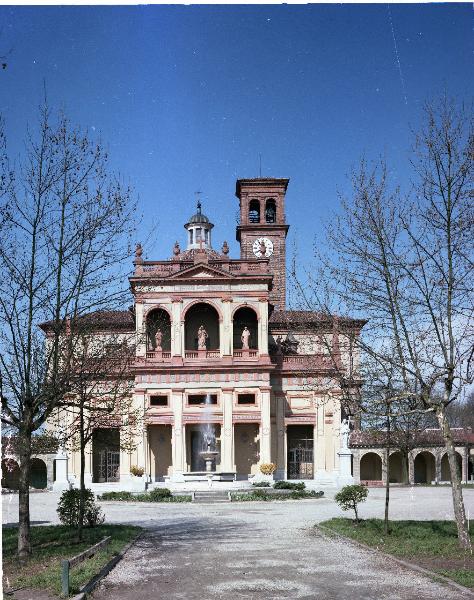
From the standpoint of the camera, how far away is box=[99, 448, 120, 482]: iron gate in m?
48.5

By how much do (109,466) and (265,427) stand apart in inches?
410

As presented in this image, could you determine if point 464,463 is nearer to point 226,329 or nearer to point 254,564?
point 226,329

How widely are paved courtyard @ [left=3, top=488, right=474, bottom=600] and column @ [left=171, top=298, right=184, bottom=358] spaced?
2059cm

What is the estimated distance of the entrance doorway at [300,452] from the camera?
48562 millimetres

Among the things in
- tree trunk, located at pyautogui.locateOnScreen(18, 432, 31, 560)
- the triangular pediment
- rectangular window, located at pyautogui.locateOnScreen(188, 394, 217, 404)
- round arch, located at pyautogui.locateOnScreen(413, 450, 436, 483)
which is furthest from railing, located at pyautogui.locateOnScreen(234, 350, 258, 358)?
tree trunk, located at pyautogui.locateOnScreen(18, 432, 31, 560)

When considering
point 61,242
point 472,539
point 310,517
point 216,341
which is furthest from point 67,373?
point 216,341

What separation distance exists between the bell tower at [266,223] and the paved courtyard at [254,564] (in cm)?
3607

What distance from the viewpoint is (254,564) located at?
590 inches

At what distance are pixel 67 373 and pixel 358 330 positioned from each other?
6.86 m

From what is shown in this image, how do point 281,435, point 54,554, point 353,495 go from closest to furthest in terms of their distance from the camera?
point 54,554 < point 353,495 < point 281,435

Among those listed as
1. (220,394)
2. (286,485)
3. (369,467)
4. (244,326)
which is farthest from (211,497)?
(369,467)

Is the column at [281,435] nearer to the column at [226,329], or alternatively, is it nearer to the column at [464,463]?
the column at [226,329]

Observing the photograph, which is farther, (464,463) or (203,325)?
(464,463)

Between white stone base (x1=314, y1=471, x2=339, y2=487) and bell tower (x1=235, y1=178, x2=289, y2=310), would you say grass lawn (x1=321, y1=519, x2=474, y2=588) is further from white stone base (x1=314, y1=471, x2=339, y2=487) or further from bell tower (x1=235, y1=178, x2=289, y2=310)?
bell tower (x1=235, y1=178, x2=289, y2=310)
